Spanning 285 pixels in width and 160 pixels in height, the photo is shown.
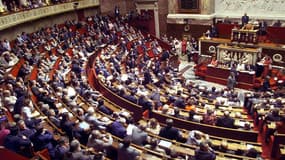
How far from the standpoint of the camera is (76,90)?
8.54 metres

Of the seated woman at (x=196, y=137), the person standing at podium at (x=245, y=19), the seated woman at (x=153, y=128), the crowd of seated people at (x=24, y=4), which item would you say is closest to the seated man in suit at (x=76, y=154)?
the seated woman at (x=153, y=128)

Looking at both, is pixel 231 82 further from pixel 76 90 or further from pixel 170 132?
pixel 170 132

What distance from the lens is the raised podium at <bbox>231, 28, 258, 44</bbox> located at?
14.2 meters

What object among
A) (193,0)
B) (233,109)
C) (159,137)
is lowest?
(233,109)

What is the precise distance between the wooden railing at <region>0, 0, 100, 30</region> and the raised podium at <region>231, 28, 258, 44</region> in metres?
8.86

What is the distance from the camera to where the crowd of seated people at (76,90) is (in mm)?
5230

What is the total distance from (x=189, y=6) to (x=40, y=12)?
28.5 feet

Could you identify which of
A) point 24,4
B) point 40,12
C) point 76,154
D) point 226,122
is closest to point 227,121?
point 226,122

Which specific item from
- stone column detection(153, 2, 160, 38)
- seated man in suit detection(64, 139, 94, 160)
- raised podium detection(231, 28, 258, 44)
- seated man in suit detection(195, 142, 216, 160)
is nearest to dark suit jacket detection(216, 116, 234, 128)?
seated man in suit detection(195, 142, 216, 160)

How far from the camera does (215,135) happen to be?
677cm

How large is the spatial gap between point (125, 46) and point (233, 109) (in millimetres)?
7598

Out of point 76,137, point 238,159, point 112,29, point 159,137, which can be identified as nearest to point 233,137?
point 238,159

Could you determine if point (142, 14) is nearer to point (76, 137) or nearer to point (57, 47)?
point (57, 47)

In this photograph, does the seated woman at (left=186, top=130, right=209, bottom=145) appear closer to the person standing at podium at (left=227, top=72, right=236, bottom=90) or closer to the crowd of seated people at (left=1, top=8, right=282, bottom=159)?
the crowd of seated people at (left=1, top=8, right=282, bottom=159)
